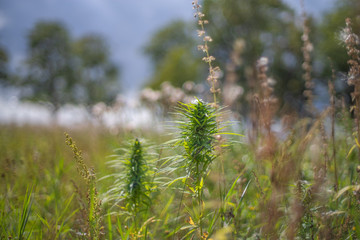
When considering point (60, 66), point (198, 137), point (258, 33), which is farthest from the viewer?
point (60, 66)

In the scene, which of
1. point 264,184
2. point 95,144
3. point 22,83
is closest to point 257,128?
point 264,184

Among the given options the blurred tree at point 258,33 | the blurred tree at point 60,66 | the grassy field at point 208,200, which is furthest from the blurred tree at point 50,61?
the grassy field at point 208,200

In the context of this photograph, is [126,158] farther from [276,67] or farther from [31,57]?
[31,57]

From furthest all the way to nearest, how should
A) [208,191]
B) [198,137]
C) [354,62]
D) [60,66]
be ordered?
[60,66] < [208,191] < [354,62] < [198,137]

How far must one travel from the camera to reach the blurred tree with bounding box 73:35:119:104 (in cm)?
4909

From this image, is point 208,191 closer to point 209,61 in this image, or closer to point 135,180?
point 135,180

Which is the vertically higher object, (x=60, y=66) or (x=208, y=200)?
(x=60, y=66)

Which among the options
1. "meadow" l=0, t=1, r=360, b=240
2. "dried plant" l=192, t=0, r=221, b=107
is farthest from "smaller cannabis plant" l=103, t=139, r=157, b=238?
"dried plant" l=192, t=0, r=221, b=107

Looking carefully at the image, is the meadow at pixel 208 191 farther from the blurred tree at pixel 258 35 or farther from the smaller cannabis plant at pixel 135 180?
the blurred tree at pixel 258 35

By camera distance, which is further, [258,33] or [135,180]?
[258,33]

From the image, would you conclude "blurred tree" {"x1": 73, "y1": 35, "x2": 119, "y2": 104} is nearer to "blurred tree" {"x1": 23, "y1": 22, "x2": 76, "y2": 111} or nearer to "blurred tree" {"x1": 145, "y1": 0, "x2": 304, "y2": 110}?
"blurred tree" {"x1": 23, "y1": 22, "x2": 76, "y2": 111}

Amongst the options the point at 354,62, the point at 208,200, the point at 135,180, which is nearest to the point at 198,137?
the point at 135,180

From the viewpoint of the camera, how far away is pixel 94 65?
170 feet

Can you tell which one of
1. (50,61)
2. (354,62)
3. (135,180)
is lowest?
(135,180)
